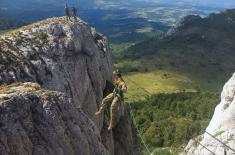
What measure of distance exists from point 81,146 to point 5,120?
555cm

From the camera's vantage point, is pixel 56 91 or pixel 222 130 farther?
pixel 222 130

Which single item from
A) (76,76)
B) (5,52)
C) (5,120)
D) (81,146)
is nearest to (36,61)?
(5,52)

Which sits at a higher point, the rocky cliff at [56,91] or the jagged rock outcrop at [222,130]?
the rocky cliff at [56,91]

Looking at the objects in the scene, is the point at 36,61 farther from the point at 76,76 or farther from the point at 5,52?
the point at 76,76

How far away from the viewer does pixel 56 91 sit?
2823 centimetres

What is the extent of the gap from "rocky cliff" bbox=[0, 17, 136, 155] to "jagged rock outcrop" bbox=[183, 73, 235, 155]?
34.3ft

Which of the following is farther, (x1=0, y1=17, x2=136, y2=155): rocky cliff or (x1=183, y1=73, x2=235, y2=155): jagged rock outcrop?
(x1=183, y1=73, x2=235, y2=155): jagged rock outcrop

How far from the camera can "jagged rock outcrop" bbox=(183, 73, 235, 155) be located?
195ft

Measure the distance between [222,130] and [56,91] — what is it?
1576 inches

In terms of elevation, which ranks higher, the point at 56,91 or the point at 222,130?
the point at 56,91

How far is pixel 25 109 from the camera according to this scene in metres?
23.4

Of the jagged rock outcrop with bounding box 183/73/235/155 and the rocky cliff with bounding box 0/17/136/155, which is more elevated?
the rocky cliff with bounding box 0/17/136/155

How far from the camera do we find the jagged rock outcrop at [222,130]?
5931cm

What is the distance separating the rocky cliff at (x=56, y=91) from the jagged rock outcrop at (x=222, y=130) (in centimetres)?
1045
